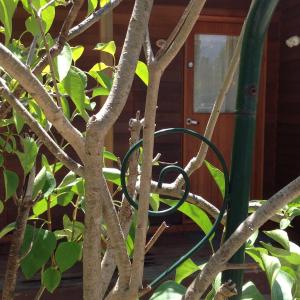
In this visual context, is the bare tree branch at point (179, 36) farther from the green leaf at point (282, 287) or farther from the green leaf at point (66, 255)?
the green leaf at point (66, 255)

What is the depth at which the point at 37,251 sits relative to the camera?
118 centimetres

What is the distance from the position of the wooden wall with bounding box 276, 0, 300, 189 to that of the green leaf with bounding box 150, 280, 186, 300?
4.03 m

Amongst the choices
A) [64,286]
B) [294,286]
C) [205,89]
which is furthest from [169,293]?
[205,89]

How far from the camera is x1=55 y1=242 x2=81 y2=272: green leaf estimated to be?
3.84ft

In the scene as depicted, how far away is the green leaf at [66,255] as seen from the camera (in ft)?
3.84

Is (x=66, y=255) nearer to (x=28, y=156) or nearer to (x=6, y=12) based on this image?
(x=28, y=156)

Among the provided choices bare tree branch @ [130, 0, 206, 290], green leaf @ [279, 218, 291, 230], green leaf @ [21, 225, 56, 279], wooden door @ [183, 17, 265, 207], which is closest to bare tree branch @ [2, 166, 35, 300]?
green leaf @ [21, 225, 56, 279]

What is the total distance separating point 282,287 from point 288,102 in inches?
169

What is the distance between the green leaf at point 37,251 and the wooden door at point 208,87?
3.80 m

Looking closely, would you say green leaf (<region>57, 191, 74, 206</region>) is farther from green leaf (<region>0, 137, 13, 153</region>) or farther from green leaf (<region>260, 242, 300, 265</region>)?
green leaf (<region>260, 242, 300, 265</region>)

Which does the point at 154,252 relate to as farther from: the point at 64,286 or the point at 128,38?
the point at 128,38

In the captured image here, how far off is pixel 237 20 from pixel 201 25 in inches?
14.0

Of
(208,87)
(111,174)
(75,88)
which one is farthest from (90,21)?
(208,87)

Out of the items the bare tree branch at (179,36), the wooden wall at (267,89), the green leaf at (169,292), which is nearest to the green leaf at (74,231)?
the green leaf at (169,292)
